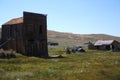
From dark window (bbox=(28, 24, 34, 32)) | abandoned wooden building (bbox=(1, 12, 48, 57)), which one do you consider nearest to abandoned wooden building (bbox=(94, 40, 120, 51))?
abandoned wooden building (bbox=(1, 12, 48, 57))

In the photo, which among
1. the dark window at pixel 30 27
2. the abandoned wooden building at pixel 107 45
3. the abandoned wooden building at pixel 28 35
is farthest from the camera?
the abandoned wooden building at pixel 107 45

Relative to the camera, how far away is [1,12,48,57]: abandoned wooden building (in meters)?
46.9

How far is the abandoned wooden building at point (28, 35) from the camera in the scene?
46.9 m

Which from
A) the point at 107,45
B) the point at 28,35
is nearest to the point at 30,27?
the point at 28,35

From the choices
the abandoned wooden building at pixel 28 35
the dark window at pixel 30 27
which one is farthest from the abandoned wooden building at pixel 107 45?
the dark window at pixel 30 27

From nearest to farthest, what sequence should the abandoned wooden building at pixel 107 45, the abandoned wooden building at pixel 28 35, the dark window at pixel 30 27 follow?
the abandoned wooden building at pixel 28 35 → the dark window at pixel 30 27 → the abandoned wooden building at pixel 107 45

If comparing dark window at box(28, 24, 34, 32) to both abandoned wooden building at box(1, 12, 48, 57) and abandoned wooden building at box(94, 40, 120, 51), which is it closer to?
abandoned wooden building at box(1, 12, 48, 57)

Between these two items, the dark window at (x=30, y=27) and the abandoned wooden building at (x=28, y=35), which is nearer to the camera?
the abandoned wooden building at (x=28, y=35)

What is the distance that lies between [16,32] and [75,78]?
98.8 feet

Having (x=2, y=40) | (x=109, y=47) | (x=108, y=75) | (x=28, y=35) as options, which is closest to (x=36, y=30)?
(x=28, y=35)

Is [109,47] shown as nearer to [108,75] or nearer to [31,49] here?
[31,49]

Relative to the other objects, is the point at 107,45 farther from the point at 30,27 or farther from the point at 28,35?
the point at 28,35

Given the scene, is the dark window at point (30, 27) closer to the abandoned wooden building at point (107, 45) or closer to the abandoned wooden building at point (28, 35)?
the abandoned wooden building at point (28, 35)

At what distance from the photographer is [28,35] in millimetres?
47500
